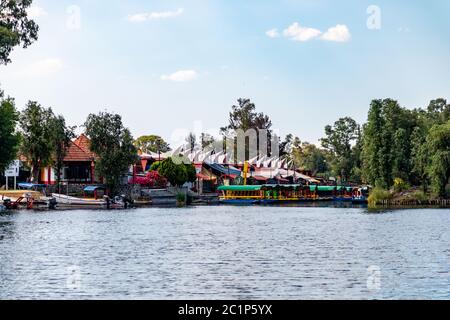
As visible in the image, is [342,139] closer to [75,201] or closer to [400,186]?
[400,186]

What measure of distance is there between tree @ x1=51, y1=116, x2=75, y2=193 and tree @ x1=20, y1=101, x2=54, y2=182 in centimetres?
76

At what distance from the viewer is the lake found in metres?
27.6

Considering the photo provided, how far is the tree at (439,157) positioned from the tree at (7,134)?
202 ft

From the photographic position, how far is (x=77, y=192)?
10838cm

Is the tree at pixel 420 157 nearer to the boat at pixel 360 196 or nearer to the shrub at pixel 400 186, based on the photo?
the shrub at pixel 400 186

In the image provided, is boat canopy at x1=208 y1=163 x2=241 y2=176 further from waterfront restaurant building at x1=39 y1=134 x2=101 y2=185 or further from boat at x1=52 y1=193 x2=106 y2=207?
boat at x1=52 y1=193 x2=106 y2=207

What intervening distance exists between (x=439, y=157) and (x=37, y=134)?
54.6 m

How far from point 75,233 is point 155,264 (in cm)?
1950

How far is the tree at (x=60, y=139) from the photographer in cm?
10456

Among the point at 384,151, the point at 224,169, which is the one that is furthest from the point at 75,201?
the point at 224,169

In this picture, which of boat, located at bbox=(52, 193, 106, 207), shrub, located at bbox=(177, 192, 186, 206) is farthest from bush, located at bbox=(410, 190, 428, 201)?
boat, located at bbox=(52, 193, 106, 207)

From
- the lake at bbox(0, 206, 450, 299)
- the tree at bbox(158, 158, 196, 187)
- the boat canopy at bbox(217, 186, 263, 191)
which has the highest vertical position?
the tree at bbox(158, 158, 196, 187)

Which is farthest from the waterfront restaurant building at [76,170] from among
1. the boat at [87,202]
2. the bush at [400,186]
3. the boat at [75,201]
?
the bush at [400,186]

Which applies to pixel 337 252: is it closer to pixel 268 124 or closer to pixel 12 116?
pixel 12 116
